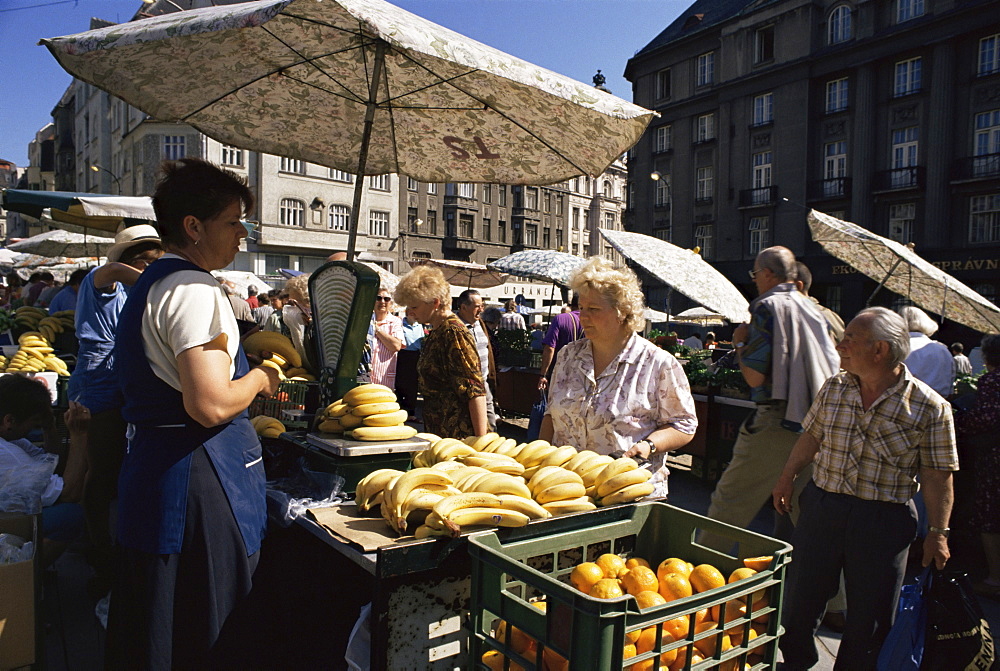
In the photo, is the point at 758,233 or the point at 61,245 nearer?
the point at 61,245

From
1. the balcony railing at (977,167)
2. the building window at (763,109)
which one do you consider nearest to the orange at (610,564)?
the balcony railing at (977,167)

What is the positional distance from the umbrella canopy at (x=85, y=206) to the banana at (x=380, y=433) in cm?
558

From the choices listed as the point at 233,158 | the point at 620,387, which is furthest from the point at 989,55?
the point at 233,158

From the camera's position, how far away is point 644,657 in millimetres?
1400

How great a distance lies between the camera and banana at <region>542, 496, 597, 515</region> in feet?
6.72

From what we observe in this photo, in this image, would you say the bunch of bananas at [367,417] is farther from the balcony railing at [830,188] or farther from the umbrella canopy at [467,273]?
the balcony railing at [830,188]

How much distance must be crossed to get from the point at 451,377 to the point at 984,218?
2929 cm

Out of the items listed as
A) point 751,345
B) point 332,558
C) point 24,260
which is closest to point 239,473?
point 332,558

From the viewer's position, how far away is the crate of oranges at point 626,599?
139 centimetres

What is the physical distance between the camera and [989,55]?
24734 millimetres

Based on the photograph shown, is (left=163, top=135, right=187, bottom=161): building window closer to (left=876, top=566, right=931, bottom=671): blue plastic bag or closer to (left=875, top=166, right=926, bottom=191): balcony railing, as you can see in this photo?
(left=875, top=166, right=926, bottom=191): balcony railing

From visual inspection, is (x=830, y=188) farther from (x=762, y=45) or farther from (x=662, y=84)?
(x=662, y=84)

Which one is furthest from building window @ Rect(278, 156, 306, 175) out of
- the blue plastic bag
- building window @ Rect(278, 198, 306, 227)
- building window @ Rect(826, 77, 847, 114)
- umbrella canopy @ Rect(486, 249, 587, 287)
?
the blue plastic bag

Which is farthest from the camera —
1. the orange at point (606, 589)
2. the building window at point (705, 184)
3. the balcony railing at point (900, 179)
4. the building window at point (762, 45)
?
the building window at point (705, 184)
